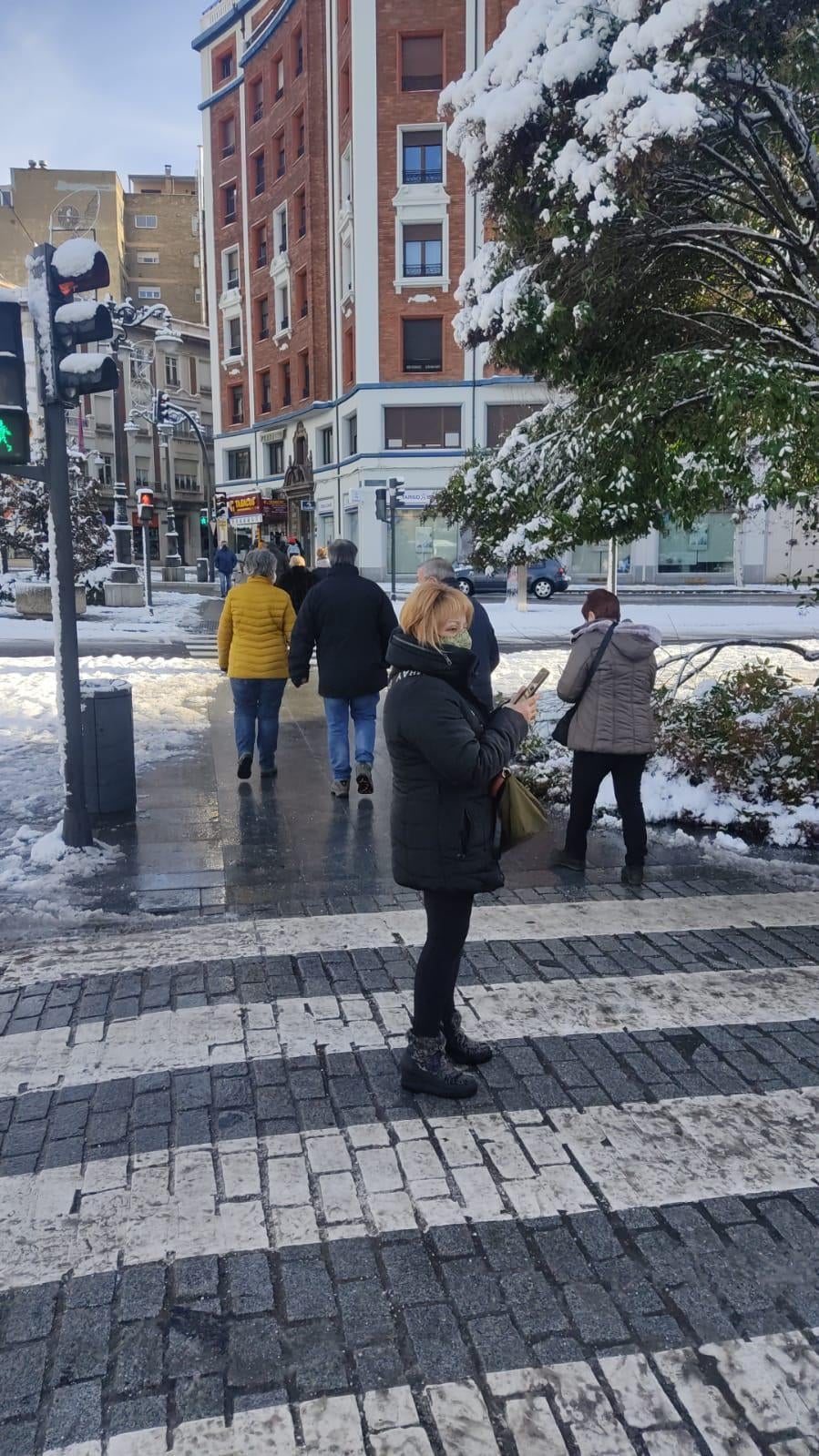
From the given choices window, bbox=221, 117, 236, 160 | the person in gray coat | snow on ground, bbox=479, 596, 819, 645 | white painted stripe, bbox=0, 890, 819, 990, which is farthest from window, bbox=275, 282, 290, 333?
white painted stripe, bbox=0, 890, 819, 990

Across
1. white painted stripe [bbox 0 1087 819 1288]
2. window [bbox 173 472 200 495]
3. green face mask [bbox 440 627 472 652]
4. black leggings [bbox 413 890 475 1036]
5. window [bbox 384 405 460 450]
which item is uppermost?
window [bbox 173 472 200 495]

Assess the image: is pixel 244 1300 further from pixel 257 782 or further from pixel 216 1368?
pixel 257 782

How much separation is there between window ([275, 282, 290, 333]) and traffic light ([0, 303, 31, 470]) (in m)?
41.9

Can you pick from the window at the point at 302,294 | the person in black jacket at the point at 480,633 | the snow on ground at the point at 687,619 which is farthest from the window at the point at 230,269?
the person in black jacket at the point at 480,633

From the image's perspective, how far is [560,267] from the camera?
7.02m

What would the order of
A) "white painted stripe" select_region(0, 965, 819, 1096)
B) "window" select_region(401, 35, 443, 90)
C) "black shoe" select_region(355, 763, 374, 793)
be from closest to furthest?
"white painted stripe" select_region(0, 965, 819, 1096) → "black shoe" select_region(355, 763, 374, 793) → "window" select_region(401, 35, 443, 90)

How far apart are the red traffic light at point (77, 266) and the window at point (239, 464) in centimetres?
4553

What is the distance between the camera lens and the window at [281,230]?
4512cm

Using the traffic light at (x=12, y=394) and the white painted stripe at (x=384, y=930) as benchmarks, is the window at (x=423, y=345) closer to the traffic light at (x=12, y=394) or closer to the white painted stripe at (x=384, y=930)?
the traffic light at (x=12, y=394)

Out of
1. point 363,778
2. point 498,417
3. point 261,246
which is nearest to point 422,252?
point 498,417

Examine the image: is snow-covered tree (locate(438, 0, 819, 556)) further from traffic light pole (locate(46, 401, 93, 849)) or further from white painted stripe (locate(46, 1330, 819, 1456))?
white painted stripe (locate(46, 1330, 819, 1456))

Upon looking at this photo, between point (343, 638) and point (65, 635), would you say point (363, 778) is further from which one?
point (65, 635)

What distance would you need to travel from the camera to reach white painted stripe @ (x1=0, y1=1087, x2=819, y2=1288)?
2986 mm

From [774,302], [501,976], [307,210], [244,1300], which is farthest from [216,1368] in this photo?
[307,210]
